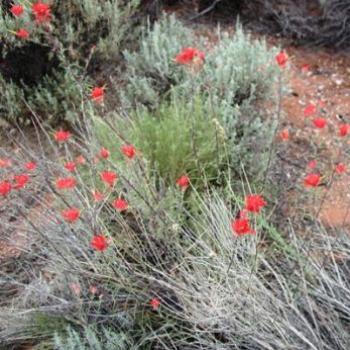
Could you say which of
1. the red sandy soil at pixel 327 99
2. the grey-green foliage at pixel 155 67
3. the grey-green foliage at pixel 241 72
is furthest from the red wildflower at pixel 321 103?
the grey-green foliage at pixel 155 67

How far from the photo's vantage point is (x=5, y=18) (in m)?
3.75

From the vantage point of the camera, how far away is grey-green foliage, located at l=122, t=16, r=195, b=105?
367 centimetres

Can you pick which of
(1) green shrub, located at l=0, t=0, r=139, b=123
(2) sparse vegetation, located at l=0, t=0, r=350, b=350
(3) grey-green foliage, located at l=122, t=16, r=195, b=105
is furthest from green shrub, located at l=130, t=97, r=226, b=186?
(1) green shrub, located at l=0, t=0, r=139, b=123

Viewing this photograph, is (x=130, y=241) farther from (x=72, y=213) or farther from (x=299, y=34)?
(x=299, y=34)

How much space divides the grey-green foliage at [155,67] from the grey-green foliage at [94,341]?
4.54 feet

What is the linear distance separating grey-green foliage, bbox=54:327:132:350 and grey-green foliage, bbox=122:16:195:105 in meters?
1.38

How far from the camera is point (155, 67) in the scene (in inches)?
148

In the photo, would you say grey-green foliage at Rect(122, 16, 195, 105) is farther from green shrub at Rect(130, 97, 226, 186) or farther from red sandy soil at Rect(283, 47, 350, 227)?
red sandy soil at Rect(283, 47, 350, 227)

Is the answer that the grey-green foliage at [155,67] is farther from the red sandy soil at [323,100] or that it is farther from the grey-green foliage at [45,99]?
the red sandy soil at [323,100]

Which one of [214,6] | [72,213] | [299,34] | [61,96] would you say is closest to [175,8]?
[214,6]

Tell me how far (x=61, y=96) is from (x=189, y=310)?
6.10 feet

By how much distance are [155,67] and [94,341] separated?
178 centimetres

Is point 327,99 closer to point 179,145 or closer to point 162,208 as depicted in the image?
point 179,145

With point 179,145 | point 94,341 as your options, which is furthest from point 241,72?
point 94,341
